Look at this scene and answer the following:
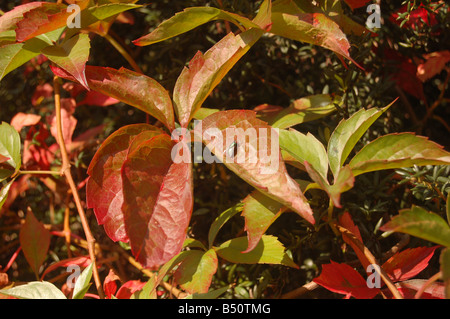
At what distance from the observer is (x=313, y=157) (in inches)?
25.1

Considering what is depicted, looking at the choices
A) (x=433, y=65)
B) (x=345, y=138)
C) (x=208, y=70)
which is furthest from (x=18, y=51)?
(x=433, y=65)

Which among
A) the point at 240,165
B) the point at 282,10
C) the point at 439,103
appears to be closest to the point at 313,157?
the point at 240,165

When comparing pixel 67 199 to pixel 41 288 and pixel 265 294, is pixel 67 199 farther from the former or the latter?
pixel 265 294

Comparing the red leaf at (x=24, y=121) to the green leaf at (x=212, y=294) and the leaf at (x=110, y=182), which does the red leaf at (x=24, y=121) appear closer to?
the leaf at (x=110, y=182)

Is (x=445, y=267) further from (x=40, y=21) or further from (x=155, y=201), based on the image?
(x=40, y=21)

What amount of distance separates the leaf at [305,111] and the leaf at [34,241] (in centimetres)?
48

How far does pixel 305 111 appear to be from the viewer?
0.78m

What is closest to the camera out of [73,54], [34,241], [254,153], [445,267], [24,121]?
[445,267]

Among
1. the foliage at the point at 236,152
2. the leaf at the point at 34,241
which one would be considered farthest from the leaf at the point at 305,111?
the leaf at the point at 34,241

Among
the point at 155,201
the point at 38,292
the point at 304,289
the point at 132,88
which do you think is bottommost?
the point at 304,289

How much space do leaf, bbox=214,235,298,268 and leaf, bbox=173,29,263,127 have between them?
202 millimetres

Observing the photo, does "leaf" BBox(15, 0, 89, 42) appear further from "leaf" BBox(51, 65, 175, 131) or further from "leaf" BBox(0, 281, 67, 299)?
"leaf" BBox(0, 281, 67, 299)

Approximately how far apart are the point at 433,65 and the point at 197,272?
0.60 metres

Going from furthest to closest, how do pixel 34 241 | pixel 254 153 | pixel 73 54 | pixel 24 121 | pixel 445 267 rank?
pixel 24 121
pixel 34 241
pixel 73 54
pixel 254 153
pixel 445 267
